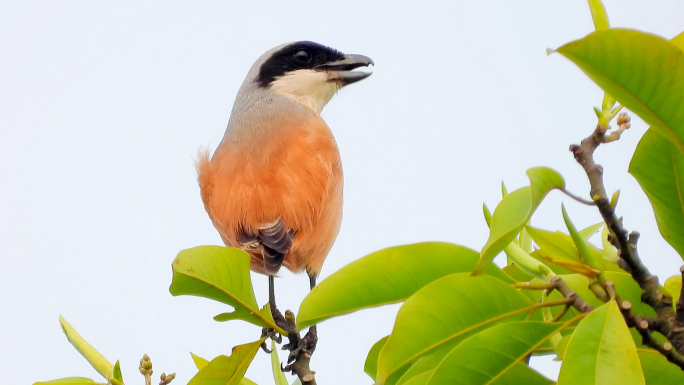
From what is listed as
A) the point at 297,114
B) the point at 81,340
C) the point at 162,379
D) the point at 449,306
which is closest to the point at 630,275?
the point at 449,306

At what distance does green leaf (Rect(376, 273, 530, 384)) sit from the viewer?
1.33 metres

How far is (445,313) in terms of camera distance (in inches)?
52.9

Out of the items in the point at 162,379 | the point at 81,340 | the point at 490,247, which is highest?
the point at 490,247

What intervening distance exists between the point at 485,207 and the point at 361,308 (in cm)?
32

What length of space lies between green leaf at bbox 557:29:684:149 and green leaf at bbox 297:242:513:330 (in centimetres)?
40

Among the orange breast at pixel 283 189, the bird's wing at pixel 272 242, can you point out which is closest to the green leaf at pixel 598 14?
the bird's wing at pixel 272 242

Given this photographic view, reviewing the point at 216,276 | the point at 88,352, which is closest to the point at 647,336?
the point at 216,276

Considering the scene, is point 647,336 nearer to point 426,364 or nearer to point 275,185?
point 426,364

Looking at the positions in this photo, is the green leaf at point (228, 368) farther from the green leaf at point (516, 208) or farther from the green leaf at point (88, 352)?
the green leaf at point (516, 208)

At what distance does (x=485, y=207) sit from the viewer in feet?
4.84

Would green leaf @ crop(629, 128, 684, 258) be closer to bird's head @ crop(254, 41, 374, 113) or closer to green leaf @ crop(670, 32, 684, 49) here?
green leaf @ crop(670, 32, 684, 49)

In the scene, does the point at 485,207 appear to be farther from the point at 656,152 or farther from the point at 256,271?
the point at 256,271

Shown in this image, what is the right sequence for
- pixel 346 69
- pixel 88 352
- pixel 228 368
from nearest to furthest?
1. pixel 228 368
2. pixel 88 352
3. pixel 346 69

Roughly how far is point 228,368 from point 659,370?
3.15 ft
